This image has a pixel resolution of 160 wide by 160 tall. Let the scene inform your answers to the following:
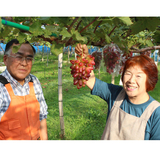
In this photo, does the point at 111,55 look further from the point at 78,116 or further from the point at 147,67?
the point at 78,116

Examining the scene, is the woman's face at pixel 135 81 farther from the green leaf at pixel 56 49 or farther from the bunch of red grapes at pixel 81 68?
the green leaf at pixel 56 49

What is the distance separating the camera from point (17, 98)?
1.33m

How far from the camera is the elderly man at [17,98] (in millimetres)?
1270

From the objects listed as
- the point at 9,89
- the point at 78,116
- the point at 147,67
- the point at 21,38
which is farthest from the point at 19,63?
the point at 78,116

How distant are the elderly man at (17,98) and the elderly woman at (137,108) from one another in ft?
1.75

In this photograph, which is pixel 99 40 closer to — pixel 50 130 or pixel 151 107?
pixel 151 107

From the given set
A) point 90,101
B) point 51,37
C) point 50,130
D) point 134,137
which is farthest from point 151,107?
point 90,101

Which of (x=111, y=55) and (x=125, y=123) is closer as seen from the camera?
(x=125, y=123)

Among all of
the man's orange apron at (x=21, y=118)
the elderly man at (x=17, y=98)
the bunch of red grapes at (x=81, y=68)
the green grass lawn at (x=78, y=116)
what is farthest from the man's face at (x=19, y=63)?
the green grass lawn at (x=78, y=116)

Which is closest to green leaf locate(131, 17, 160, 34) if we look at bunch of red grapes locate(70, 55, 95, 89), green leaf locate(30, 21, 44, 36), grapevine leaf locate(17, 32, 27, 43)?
bunch of red grapes locate(70, 55, 95, 89)

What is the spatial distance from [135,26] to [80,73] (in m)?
0.75

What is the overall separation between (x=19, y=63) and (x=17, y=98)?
33 cm

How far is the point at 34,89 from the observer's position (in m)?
1.51

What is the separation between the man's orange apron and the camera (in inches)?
49.9
